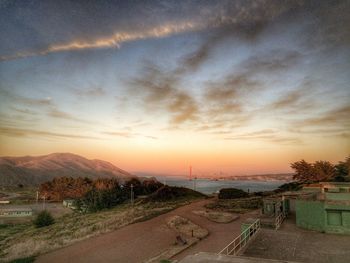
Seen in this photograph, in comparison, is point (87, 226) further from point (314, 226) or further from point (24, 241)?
point (314, 226)

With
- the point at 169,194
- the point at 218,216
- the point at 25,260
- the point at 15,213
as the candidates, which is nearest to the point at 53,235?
the point at 25,260

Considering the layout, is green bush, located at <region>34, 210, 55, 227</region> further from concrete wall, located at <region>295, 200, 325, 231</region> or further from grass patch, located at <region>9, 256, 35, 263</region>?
concrete wall, located at <region>295, 200, 325, 231</region>

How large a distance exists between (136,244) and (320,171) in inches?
2223

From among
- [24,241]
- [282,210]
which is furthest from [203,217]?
[24,241]

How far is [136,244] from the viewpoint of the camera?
100ft

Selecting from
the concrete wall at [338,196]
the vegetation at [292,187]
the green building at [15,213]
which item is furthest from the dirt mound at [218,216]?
the green building at [15,213]

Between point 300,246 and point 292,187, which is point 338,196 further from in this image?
point 292,187

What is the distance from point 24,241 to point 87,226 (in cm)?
765

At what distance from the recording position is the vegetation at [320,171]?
7119 cm

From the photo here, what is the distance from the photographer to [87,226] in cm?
3991

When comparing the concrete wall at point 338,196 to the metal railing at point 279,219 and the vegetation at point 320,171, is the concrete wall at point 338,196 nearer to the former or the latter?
the metal railing at point 279,219

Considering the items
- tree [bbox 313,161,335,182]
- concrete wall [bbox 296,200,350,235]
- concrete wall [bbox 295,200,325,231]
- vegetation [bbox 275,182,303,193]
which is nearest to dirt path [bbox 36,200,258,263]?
concrete wall [bbox 295,200,325,231]

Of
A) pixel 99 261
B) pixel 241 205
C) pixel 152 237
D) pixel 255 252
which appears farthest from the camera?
pixel 241 205

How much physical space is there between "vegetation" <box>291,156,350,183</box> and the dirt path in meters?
41.3
